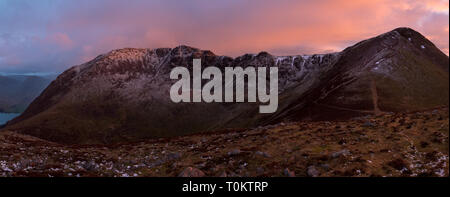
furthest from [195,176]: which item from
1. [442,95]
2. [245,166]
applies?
[442,95]

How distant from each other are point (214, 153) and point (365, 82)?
151 m

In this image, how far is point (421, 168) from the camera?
20797 mm

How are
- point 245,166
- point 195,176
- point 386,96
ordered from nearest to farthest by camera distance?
point 195,176
point 245,166
point 386,96

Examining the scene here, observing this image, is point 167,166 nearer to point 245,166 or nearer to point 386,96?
point 245,166

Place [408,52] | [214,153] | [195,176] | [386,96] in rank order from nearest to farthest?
[195,176]
[214,153]
[386,96]
[408,52]
